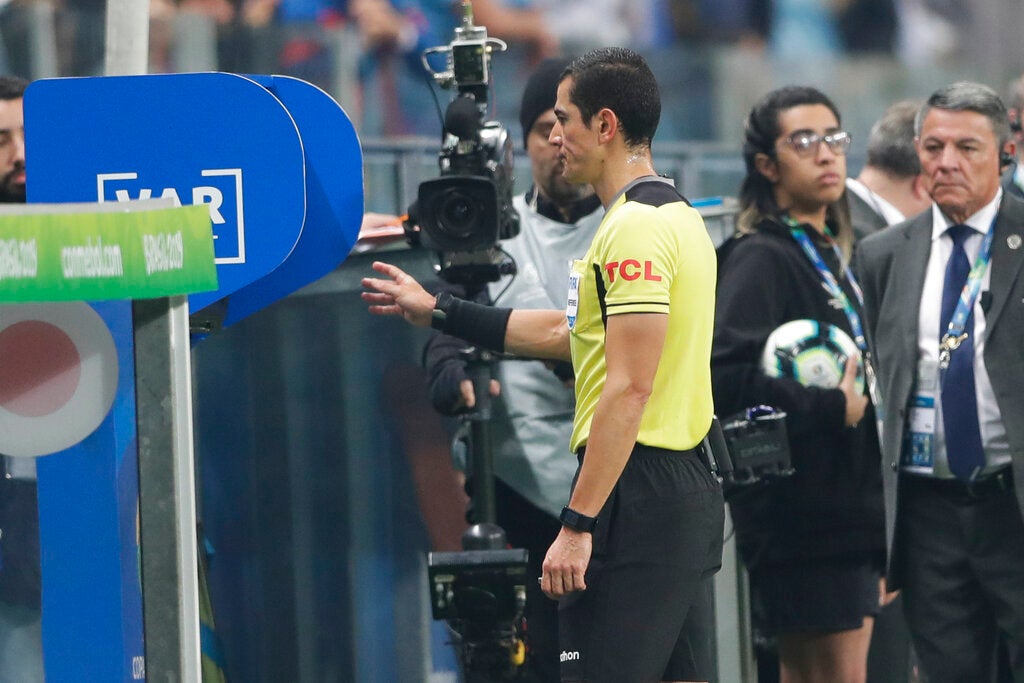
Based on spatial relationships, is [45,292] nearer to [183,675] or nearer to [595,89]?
[183,675]

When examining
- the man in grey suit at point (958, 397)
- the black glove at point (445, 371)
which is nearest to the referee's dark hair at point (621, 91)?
the black glove at point (445, 371)

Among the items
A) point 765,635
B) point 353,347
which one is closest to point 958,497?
point 765,635

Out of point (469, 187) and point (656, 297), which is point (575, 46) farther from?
point (656, 297)

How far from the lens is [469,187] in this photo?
395 cm

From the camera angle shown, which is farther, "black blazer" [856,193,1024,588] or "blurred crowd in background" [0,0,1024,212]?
"blurred crowd in background" [0,0,1024,212]

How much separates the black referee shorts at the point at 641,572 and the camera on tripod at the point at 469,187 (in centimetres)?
97

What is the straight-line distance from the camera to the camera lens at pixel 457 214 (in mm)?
3939

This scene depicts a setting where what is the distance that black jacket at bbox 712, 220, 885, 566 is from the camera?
4.21m

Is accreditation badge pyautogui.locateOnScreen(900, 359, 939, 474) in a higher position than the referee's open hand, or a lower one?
higher

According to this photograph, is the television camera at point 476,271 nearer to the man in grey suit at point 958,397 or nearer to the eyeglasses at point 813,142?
the eyeglasses at point 813,142

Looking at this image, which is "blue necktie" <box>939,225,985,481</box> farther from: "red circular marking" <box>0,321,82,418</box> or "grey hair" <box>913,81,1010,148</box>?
"red circular marking" <box>0,321,82,418</box>

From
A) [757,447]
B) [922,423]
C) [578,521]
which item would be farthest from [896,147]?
[578,521]

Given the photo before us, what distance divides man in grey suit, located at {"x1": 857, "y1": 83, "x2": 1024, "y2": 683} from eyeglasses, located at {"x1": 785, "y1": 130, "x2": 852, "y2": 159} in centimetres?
34

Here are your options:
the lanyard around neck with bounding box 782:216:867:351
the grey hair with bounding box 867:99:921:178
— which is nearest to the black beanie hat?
the lanyard around neck with bounding box 782:216:867:351
